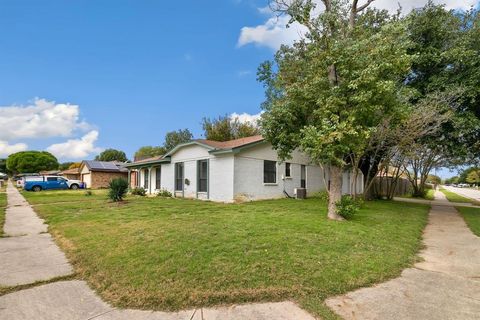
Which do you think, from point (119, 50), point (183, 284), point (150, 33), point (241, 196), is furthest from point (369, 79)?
point (119, 50)

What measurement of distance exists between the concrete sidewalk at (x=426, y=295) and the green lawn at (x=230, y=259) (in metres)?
0.21

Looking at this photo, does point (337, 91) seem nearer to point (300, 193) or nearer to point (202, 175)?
point (300, 193)

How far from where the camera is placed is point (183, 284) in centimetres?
389

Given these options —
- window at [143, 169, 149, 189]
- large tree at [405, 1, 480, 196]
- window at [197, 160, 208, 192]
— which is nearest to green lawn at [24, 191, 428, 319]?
large tree at [405, 1, 480, 196]

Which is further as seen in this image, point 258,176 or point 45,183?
point 45,183

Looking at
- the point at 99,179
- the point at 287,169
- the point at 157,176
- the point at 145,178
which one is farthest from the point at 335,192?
the point at 99,179

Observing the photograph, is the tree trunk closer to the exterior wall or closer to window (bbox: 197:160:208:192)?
the exterior wall

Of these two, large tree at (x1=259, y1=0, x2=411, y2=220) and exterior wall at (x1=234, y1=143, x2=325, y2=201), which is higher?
large tree at (x1=259, y1=0, x2=411, y2=220)

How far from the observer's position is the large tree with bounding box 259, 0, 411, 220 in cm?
806

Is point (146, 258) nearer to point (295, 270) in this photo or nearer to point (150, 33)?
point (295, 270)

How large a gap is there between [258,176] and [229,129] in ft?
55.7

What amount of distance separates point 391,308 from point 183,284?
2.60 meters

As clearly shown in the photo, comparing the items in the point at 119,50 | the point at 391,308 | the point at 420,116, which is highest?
the point at 119,50

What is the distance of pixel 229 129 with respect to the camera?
32.0 meters
